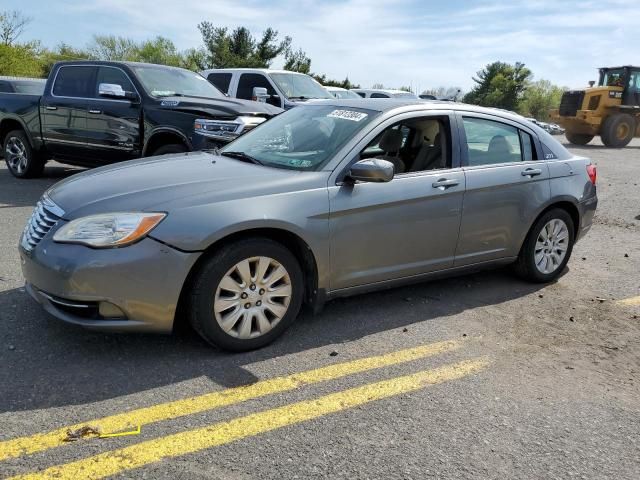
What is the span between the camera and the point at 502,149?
4.86 meters

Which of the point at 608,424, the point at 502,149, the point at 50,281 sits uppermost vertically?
the point at 502,149

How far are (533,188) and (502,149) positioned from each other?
42cm

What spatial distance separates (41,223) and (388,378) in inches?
89.5

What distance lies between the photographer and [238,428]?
111 inches

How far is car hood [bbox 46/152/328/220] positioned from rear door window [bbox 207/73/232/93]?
9.08 meters

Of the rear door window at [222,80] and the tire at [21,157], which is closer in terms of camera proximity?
the tire at [21,157]

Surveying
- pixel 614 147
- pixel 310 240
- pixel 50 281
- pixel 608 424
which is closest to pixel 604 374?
pixel 608 424

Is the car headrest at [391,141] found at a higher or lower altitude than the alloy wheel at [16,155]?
higher

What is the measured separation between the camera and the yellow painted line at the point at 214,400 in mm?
2602

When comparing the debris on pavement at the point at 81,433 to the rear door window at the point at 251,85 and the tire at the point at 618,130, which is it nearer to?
the rear door window at the point at 251,85

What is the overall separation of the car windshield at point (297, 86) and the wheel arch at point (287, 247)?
855 centimetres

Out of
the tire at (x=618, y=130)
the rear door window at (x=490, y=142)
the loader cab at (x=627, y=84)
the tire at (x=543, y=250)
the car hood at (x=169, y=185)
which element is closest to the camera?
the car hood at (x=169, y=185)

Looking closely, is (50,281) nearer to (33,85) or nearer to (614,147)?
(33,85)

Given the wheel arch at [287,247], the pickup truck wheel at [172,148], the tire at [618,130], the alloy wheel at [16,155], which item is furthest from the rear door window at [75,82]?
the tire at [618,130]
